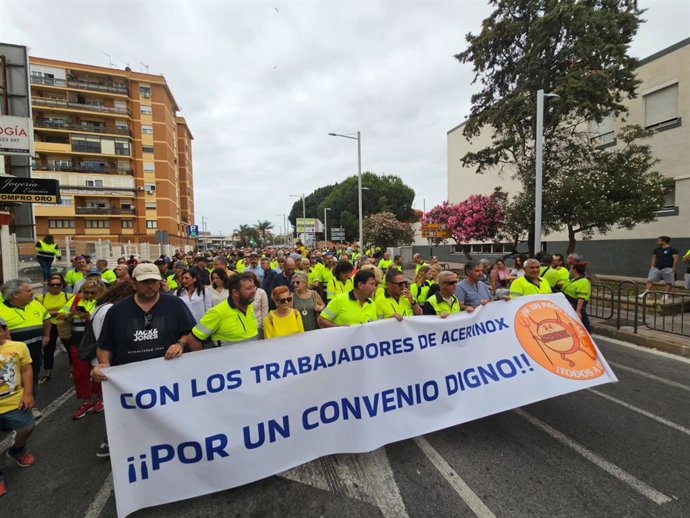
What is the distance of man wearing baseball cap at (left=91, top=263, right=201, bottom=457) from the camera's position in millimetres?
2834

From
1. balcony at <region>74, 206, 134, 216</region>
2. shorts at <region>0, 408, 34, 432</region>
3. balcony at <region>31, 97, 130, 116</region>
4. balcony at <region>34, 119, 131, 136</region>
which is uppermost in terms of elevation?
balcony at <region>31, 97, 130, 116</region>

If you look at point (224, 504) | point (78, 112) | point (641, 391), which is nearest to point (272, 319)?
point (224, 504)

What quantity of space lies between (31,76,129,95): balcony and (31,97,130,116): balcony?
1902mm

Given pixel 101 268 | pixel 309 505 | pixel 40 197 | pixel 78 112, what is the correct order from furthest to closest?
1. pixel 78 112
2. pixel 40 197
3. pixel 101 268
4. pixel 309 505

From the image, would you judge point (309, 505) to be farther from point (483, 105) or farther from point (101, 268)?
point (483, 105)

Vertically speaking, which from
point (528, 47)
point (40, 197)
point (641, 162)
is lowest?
point (40, 197)

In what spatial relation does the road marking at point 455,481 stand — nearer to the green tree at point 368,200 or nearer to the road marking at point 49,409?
the road marking at point 49,409

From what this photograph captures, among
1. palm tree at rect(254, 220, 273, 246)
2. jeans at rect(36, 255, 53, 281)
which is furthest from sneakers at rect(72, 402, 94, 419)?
palm tree at rect(254, 220, 273, 246)

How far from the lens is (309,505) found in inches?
101

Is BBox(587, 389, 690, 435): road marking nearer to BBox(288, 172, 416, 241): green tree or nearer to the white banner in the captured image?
the white banner

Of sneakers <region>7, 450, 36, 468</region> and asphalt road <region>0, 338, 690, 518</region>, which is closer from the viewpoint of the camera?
asphalt road <region>0, 338, 690, 518</region>

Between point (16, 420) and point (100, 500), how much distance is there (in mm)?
998

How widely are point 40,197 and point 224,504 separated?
1352 cm

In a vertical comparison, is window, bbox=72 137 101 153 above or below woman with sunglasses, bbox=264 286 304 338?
above
